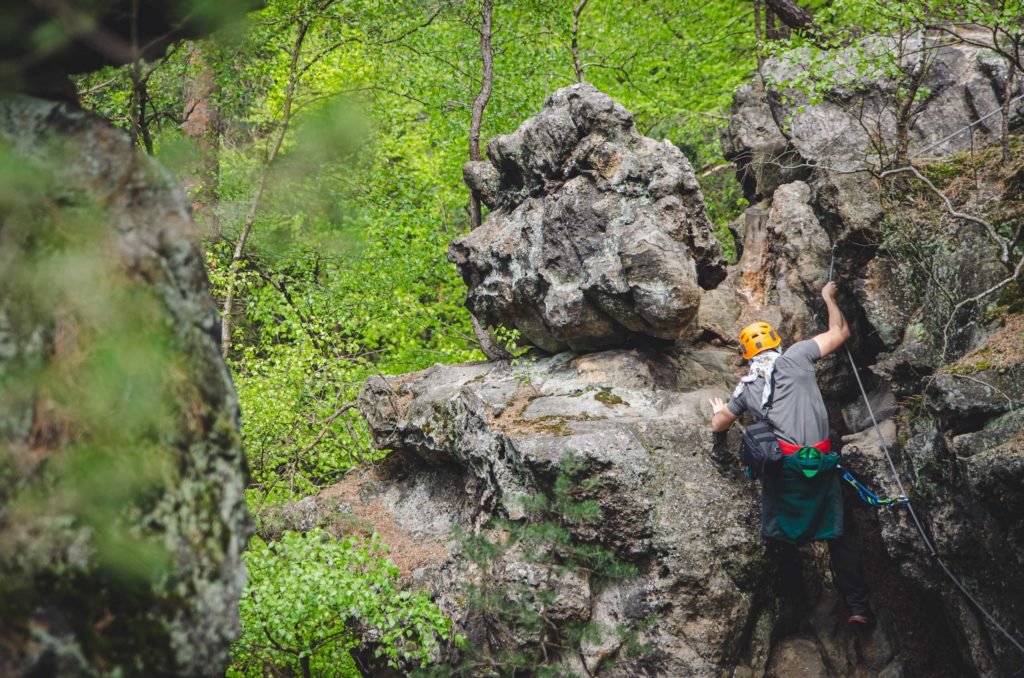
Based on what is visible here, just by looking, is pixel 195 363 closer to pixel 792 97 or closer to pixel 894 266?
pixel 894 266

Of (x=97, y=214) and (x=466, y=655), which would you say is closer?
(x=97, y=214)

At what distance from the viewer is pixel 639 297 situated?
852 centimetres

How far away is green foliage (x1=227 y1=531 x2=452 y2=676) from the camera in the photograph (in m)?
6.89

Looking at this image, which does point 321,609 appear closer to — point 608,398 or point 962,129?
point 608,398

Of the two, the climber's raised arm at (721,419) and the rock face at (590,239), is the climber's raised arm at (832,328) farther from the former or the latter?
the rock face at (590,239)

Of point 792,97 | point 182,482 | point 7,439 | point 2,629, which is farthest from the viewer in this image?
point 792,97

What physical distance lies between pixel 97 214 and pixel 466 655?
5.86 metres

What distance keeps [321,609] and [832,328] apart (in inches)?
240

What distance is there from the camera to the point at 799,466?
7184 millimetres

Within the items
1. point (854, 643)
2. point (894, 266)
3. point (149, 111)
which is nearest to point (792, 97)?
point (894, 266)

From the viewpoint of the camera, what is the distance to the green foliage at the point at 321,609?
6.89 meters

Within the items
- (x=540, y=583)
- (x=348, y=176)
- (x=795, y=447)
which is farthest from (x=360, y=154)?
(x=795, y=447)

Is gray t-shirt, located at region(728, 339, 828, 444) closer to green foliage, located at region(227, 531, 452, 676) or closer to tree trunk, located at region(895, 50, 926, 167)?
tree trunk, located at region(895, 50, 926, 167)

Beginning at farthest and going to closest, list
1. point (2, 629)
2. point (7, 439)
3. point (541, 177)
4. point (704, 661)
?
point (541, 177)
point (704, 661)
point (7, 439)
point (2, 629)
